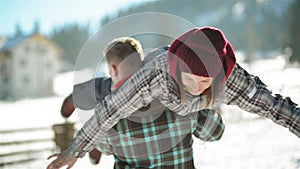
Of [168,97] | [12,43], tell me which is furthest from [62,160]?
[12,43]

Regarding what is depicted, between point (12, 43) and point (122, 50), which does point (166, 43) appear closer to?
point (122, 50)

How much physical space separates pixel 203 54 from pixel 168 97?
168 mm

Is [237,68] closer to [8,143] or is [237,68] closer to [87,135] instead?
[87,135]

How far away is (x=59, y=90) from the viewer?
62.6ft

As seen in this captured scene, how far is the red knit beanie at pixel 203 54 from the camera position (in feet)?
2.74

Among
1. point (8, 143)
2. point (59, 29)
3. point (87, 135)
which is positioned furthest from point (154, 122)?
point (59, 29)

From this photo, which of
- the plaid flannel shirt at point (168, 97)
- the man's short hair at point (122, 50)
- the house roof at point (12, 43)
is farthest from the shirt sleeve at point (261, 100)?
the house roof at point (12, 43)

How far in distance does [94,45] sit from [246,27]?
23.7 metres

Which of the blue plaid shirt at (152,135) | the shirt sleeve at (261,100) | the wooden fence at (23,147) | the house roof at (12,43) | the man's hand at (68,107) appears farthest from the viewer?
the house roof at (12,43)

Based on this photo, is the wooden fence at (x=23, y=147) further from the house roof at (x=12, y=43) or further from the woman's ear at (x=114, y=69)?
the house roof at (x=12, y=43)

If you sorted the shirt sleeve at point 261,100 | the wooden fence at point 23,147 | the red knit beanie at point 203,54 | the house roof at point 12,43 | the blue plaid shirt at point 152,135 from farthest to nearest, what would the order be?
the house roof at point 12,43 < the wooden fence at point 23,147 < the blue plaid shirt at point 152,135 < the shirt sleeve at point 261,100 < the red knit beanie at point 203,54

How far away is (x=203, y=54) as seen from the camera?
2.76ft

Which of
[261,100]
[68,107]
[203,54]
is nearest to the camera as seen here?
[203,54]

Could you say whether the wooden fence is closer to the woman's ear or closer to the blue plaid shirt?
the blue plaid shirt
